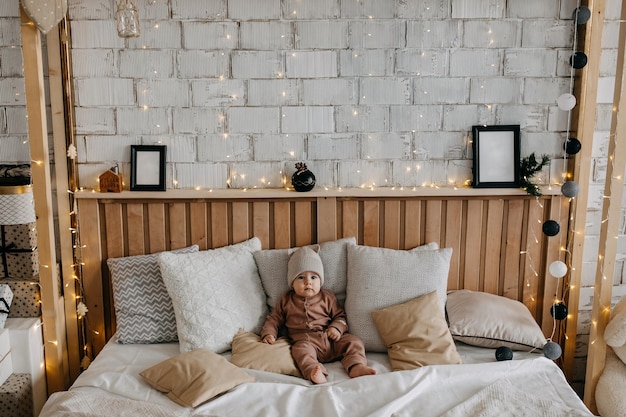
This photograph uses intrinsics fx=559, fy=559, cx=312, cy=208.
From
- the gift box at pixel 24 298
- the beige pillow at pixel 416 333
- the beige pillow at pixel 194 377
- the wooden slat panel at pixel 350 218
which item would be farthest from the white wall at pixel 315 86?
the beige pillow at pixel 194 377

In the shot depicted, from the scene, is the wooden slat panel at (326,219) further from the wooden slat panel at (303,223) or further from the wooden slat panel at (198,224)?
the wooden slat panel at (198,224)

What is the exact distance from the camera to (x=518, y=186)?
2.74 metres

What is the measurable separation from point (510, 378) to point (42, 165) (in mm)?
2171

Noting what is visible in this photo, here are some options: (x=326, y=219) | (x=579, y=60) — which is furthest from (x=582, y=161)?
(x=326, y=219)

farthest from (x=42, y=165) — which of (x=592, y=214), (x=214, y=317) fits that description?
(x=592, y=214)

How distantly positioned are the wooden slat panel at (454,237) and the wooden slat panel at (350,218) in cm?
45

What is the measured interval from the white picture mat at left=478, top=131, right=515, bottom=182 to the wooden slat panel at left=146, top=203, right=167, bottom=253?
158 centimetres

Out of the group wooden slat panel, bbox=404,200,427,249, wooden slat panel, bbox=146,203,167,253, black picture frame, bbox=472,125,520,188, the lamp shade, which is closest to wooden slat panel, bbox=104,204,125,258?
wooden slat panel, bbox=146,203,167,253

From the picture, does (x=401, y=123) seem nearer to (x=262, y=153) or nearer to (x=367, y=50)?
(x=367, y=50)

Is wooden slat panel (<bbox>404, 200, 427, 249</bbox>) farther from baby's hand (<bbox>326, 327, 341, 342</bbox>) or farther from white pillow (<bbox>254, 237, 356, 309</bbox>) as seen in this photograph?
baby's hand (<bbox>326, 327, 341, 342</bbox>)

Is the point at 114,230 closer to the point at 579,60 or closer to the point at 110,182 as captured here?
the point at 110,182

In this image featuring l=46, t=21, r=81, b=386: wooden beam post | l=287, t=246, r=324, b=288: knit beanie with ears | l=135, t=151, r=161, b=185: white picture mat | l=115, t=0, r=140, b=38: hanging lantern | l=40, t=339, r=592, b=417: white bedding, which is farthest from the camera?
l=135, t=151, r=161, b=185: white picture mat

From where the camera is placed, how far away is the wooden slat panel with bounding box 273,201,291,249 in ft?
9.07

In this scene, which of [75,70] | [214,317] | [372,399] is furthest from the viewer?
[75,70]
